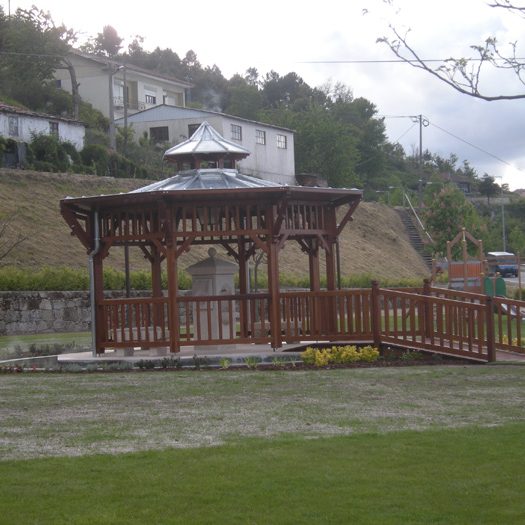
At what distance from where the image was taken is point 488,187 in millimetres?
108125

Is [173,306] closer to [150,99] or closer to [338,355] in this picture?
[338,355]

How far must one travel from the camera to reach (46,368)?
19297 mm

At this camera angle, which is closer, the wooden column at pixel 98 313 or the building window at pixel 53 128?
the wooden column at pixel 98 313

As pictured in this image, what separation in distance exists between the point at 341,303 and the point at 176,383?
5196 millimetres

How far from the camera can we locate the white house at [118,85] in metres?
74.4

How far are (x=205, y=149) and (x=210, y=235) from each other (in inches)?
89.0

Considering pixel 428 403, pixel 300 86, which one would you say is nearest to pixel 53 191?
pixel 428 403

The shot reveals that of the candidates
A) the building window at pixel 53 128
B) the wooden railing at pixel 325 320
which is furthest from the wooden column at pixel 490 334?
the building window at pixel 53 128

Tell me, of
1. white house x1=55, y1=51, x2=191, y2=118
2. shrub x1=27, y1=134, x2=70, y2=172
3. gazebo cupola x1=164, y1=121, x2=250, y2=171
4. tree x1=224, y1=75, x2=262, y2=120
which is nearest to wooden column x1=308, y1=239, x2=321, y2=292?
gazebo cupola x1=164, y1=121, x2=250, y2=171

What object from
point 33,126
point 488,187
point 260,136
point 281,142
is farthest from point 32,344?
point 488,187

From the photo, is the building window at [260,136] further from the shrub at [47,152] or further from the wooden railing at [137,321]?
the wooden railing at [137,321]

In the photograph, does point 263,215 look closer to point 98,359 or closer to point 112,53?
point 98,359

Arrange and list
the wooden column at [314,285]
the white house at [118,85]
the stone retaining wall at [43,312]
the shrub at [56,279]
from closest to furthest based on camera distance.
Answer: the wooden column at [314,285] → the stone retaining wall at [43,312] → the shrub at [56,279] → the white house at [118,85]

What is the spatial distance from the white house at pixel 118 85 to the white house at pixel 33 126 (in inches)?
608
